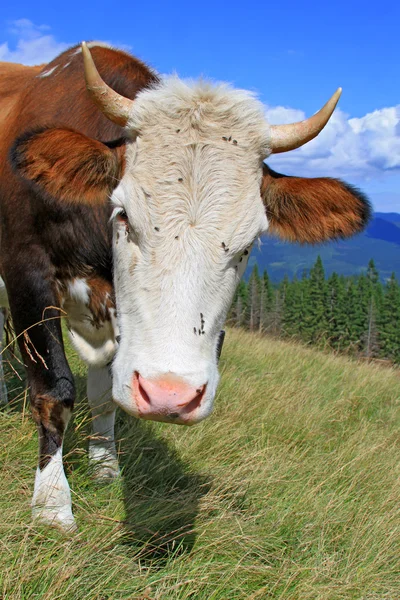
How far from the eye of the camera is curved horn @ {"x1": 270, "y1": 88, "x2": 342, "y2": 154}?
9.68 ft

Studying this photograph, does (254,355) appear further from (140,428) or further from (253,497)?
(253,497)

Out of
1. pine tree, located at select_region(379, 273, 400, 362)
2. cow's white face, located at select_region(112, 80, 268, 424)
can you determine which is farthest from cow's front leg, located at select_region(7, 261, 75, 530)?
pine tree, located at select_region(379, 273, 400, 362)

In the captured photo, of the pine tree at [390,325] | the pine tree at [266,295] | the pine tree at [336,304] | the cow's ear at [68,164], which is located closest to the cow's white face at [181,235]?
the cow's ear at [68,164]

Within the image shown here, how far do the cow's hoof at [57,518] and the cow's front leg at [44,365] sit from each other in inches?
5.1

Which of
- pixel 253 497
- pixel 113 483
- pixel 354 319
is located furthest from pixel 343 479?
pixel 354 319

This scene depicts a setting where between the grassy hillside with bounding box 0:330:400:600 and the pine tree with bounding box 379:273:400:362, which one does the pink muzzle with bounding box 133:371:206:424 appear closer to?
the grassy hillside with bounding box 0:330:400:600

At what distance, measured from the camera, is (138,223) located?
2654mm

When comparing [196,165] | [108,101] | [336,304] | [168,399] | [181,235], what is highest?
[108,101]

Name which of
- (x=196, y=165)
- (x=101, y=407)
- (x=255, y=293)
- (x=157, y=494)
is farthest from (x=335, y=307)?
(x=196, y=165)

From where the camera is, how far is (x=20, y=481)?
321cm

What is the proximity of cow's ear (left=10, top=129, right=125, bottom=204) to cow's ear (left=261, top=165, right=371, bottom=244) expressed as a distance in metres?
0.80

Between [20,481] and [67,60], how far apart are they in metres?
2.84

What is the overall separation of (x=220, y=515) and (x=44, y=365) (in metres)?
1.28

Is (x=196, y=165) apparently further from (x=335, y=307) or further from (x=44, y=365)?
(x=335, y=307)
